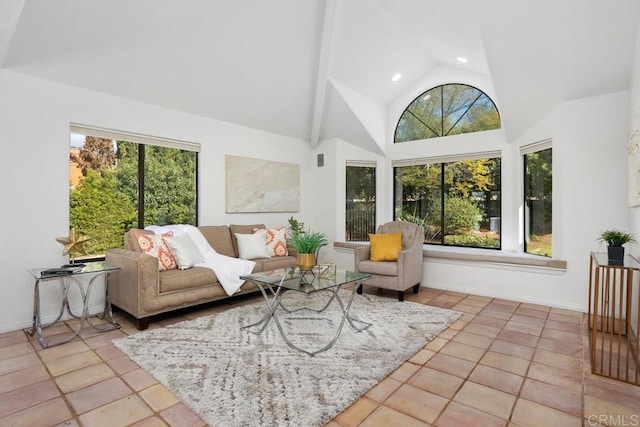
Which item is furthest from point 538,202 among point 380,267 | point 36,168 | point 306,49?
point 36,168

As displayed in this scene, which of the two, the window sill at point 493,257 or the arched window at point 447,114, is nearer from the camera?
the window sill at point 493,257

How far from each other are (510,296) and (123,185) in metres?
4.80

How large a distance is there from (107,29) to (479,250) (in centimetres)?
505

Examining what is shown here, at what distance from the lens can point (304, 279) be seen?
3010 mm

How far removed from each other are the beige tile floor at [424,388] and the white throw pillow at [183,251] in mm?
860

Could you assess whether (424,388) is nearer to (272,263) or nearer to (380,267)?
(380,267)

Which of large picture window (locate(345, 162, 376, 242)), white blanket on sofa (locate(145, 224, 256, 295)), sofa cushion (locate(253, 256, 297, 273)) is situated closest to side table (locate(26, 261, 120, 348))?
white blanket on sofa (locate(145, 224, 256, 295))

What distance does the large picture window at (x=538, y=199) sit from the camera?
4016mm

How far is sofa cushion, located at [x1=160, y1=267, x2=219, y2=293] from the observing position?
3232mm

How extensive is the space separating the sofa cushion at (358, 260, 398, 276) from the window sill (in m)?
0.88

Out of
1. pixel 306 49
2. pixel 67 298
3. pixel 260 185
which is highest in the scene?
pixel 306 49

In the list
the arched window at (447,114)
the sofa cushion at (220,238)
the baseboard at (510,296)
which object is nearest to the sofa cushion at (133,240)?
the sofa cushion at (220,238)

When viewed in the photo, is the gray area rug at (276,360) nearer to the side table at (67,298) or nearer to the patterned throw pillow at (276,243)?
the side table at (67,298)

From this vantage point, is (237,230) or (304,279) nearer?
(304,279)
